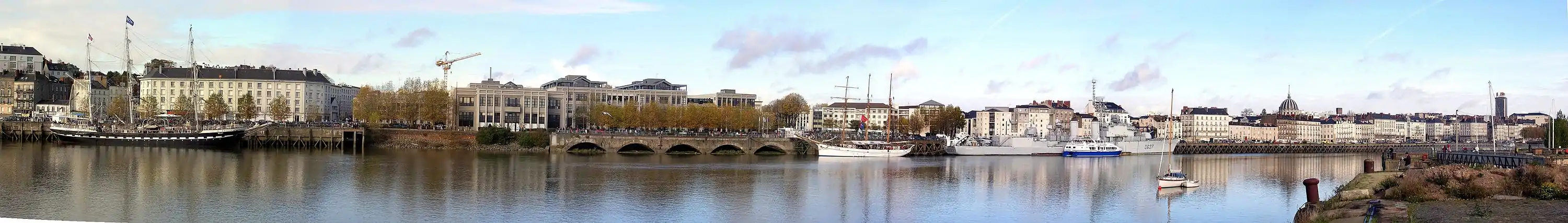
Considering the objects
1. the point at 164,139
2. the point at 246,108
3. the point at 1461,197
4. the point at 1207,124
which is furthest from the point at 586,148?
the point at 1207,124

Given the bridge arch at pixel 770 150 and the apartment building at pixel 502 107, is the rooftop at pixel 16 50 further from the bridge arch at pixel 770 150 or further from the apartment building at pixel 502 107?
the bridge arch at pixel 770 150

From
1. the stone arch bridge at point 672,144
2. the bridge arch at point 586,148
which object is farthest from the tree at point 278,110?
the bridge arch at point 586,148

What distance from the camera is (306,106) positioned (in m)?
124

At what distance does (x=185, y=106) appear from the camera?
109 meters

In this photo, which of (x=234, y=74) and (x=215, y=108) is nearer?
(x=215, y=108)

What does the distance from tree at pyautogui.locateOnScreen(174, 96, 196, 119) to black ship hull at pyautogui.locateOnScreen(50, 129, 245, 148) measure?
78.1ft

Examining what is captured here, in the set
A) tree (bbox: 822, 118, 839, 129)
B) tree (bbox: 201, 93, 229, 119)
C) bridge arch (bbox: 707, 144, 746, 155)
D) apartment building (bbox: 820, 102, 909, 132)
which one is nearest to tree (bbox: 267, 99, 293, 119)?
tree (bbox: 201, 93, 229, 119)

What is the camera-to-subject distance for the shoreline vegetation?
24525 mm

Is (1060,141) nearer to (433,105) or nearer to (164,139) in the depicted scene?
(433,105)

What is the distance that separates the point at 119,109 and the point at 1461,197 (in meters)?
114

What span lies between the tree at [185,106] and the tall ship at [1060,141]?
2791 inches

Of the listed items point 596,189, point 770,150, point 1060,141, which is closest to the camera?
point 596,189

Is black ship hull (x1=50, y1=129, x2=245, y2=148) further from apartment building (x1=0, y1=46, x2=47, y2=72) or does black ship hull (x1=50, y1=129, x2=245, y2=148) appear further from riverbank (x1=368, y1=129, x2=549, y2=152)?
apartment building (x1=0, y1=46, x2=47, y2=72)

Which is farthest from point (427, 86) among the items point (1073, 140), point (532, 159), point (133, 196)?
point (133, 196)
